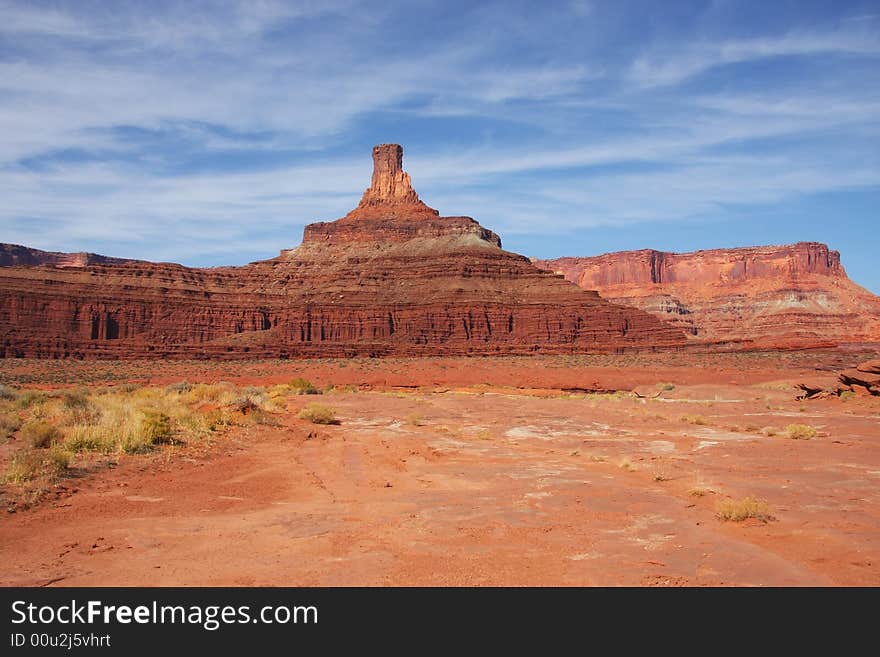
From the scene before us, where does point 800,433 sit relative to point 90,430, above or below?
below

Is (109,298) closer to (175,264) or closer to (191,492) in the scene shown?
(175,264)

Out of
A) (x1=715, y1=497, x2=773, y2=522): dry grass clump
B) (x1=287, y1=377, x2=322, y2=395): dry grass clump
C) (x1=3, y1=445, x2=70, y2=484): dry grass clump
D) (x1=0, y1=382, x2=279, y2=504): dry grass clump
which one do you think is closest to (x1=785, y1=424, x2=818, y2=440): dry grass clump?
(x1=715, y1=497, x2=773, y2=522): dry grass clump

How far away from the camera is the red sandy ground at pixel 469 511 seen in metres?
6.61

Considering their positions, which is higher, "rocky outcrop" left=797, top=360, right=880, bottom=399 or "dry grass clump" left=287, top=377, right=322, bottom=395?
"rocky outcrop" left=797, top=360, right=880, bottom=399

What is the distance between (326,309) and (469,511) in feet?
292

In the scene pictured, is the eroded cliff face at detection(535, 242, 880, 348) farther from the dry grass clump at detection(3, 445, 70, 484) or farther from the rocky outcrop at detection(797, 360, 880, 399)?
the dry grass clump at detection(3, 445, 70, 484)

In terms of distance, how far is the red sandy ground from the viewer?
260 inches

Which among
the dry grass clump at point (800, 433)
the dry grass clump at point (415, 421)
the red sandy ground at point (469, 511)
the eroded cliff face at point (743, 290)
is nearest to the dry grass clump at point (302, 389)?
the dry grass clump at point (415, 421)

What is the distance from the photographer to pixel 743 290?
161750mm

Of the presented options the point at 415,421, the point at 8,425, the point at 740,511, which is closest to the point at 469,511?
the point at 740,511

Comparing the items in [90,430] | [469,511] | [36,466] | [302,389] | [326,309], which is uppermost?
[326,309]

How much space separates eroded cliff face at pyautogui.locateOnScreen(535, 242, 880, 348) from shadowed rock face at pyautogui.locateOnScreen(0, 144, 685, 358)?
34.6 m

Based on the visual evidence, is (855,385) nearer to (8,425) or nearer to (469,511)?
(469,511)

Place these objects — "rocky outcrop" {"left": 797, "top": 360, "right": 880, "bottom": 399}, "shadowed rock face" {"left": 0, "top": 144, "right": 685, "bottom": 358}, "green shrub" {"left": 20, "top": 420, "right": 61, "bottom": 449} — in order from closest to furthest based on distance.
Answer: "green shrub" {"left": 20, "top": 420, "right": 61, "bottom": 449}, "rocky outcrop" {"left": 797, "top": 360, "right": 880, "bottom": 399}, "shadowed rock face" {"left": 0, "top": 144, "right": 685, "bottom": 358}
